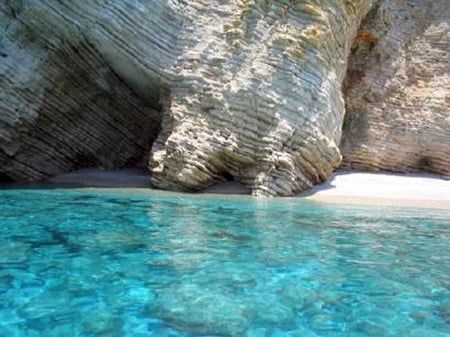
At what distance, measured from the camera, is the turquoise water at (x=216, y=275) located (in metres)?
3.14

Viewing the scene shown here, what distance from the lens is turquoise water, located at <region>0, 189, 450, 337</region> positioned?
10.3 ft

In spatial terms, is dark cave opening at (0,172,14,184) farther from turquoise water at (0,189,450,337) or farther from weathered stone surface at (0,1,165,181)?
turquoise water at (0,189,450,337)

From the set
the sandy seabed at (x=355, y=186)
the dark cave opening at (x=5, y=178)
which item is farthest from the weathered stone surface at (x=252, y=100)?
the dark cave opening at (x=5, y=178)

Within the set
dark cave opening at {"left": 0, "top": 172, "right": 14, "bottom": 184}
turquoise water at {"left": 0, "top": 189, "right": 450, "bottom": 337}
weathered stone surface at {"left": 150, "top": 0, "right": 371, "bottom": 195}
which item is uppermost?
weathered stone surface at {"left": 150, "top": 0, "right": 371, "bottom": 195}

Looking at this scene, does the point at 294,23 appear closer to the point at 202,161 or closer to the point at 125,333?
the point at 202,161

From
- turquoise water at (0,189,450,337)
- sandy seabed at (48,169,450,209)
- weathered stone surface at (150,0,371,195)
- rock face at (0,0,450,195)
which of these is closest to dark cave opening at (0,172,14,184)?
rock face at (0,0,450,195)

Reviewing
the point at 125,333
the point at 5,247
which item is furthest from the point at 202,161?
the point at 125,333

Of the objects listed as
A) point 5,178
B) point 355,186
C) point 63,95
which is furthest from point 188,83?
point 5,178

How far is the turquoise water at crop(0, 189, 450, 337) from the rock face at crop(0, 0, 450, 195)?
3.79m

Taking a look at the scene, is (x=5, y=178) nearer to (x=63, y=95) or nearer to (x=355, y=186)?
(x=63, y=95)

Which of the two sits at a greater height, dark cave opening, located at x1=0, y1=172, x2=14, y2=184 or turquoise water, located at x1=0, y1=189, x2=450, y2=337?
dark cave opening, located at x1=0, y1=172, x2=14, y2=184

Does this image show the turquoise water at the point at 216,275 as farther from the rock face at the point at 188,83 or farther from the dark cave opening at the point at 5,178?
the dark cave opening at the point at 5,178

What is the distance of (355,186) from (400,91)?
5.36m

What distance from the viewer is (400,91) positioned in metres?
16.3
